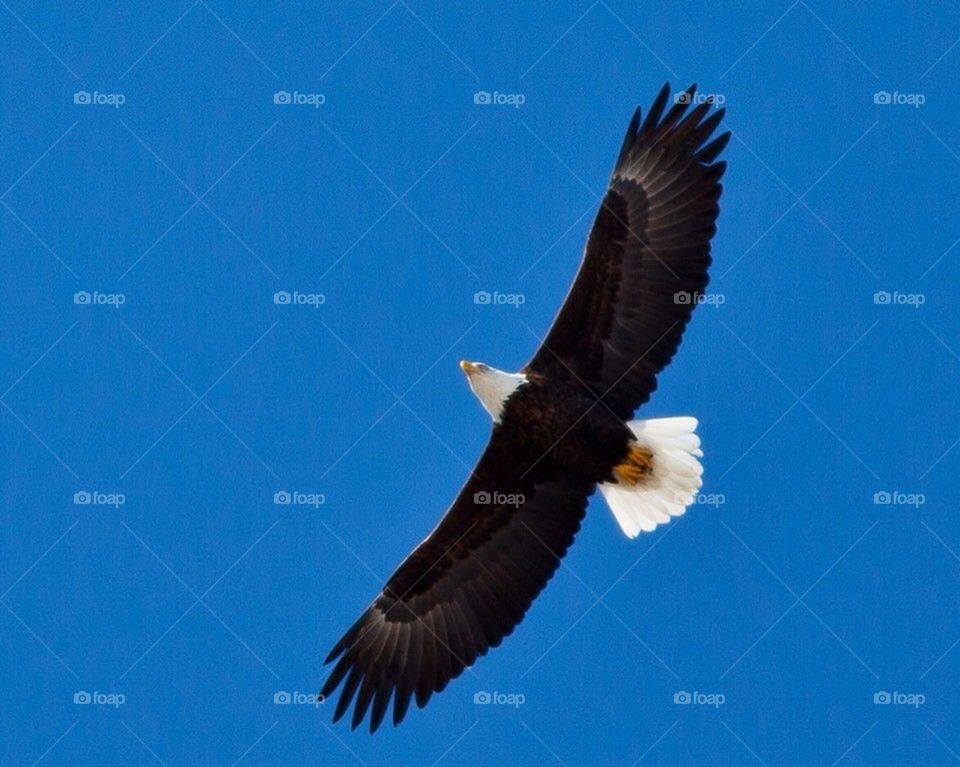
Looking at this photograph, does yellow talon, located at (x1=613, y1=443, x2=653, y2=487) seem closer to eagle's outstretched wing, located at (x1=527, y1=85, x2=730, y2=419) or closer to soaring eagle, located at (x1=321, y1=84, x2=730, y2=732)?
soaring eagle, located at (x1=321, y1=84, x2=730, y2=732)

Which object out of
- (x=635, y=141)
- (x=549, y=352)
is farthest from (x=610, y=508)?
(x=635, y=141)

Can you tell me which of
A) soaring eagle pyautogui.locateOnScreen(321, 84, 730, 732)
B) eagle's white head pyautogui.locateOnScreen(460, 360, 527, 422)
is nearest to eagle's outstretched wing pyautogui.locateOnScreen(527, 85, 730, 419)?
soaring eagle pyautogui.locateOnScreen(321, 84, 730, 732)

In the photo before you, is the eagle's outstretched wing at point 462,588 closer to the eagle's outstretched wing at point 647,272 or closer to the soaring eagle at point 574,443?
the soaring eagle at point 574,443

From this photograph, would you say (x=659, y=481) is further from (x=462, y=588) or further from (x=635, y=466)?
(x=462, y=588)

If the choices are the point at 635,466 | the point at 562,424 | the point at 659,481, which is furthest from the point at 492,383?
the point at 659,481

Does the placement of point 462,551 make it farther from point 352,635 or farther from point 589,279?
point 589,279

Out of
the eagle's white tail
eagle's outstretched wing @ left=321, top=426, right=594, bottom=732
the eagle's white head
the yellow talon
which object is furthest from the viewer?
eagle's outstretched wing @ left=321, top=426, right=594, bottom=732

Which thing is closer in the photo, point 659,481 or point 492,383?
point 492,383
